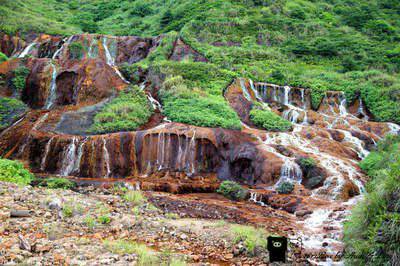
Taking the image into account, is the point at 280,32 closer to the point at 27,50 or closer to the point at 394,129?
the point at 394,129

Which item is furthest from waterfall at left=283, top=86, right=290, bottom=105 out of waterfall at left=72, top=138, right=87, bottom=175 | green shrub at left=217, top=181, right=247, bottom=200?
waterfall at left=72, top=138, right=87, bottom=175

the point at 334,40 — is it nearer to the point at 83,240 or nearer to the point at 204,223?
the point at 204,223

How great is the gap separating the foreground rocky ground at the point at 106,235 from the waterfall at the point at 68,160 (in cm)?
682

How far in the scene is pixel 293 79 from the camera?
28562 mm

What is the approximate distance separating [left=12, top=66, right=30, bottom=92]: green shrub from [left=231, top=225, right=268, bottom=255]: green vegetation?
21376mm

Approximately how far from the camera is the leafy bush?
21281 mm

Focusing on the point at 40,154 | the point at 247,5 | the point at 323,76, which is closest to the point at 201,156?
the point at 40,154

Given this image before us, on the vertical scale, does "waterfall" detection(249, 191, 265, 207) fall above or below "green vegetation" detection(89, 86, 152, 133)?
below

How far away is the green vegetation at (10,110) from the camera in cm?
2008

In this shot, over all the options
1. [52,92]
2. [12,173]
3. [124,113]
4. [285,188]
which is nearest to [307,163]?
[285,188]

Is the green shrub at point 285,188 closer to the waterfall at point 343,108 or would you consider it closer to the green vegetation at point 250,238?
the green vegetation at point 250,238

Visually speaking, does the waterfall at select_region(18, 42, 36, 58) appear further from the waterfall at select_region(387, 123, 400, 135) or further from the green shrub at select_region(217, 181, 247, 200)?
the waterfall at select_region(387, 123, 400, 135)

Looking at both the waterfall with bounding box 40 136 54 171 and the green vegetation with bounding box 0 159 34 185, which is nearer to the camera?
the green vegetation with bounding box 0 159 34 185

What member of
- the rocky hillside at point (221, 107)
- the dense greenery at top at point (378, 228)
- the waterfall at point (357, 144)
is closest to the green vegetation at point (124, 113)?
the rocky hillside at point (221, 107)
